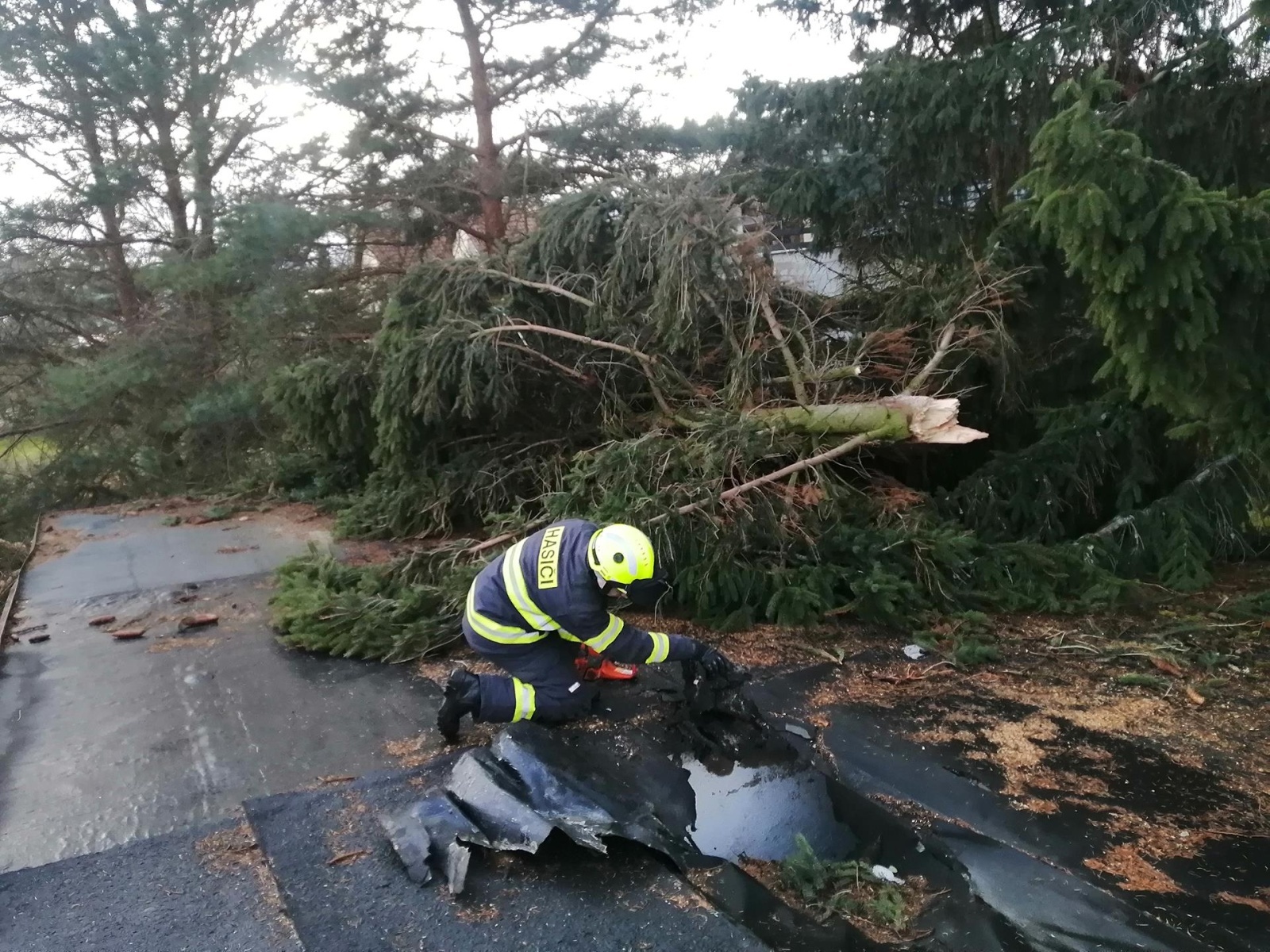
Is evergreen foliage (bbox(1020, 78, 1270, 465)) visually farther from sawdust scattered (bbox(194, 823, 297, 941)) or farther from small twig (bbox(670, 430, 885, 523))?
sawdust scattered (bbox(194, 823, 297, 941))

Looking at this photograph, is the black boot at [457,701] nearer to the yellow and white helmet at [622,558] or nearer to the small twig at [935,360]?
the yellow and white helmet at [622,558]

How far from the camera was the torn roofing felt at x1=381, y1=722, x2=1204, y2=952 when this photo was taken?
2541 mm

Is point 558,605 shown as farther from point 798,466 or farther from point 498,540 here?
point 798,466

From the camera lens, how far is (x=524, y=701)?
3.70m

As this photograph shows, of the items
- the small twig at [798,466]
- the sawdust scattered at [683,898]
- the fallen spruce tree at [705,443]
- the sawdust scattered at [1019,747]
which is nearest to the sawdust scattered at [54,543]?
the fallen spruce tree at [705,443]

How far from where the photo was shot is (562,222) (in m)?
6.54

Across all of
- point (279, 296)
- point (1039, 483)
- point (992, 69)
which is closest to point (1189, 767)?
point (1039, 483)

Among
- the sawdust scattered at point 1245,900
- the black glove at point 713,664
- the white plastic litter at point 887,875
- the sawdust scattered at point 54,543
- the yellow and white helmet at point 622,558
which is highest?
the yellow and white helmet at point 622,558

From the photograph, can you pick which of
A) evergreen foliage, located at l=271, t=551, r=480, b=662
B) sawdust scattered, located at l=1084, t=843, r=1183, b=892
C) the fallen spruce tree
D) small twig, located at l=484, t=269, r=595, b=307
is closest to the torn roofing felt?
sawdust scattered, located at l=1084, t=843, r=1183, b=892

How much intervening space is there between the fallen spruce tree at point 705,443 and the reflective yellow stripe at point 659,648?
1173mm

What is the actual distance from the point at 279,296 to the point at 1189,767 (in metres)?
9.62

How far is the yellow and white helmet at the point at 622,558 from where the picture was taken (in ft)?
11.2

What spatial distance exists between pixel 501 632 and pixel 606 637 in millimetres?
479

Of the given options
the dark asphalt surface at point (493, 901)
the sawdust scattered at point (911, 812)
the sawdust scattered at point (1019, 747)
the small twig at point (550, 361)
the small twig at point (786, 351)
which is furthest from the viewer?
the small twig at point (550, 361)
